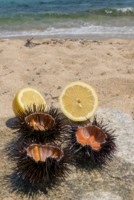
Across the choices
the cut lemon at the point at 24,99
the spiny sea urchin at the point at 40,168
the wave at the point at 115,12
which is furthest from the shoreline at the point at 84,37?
the spiny sea urchin at the point at 40,168

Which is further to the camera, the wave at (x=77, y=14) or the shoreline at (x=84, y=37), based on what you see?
the wave at (x=77, y=14)

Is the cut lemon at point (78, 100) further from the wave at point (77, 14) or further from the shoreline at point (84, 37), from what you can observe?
the wave at point (77, 14)

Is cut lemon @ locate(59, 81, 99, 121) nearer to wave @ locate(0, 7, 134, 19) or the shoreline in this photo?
the shoreline

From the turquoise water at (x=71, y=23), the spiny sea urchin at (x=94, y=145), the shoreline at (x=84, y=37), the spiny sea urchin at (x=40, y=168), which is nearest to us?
the spiny sea urchin at (x=40, y=168)

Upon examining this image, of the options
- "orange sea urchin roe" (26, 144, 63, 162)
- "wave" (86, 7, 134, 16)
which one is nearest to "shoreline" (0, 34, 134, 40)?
"wave" (86, 7, 134, 16)

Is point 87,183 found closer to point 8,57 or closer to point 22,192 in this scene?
point 22,192

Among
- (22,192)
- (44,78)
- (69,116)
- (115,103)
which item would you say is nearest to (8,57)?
(44,78)
